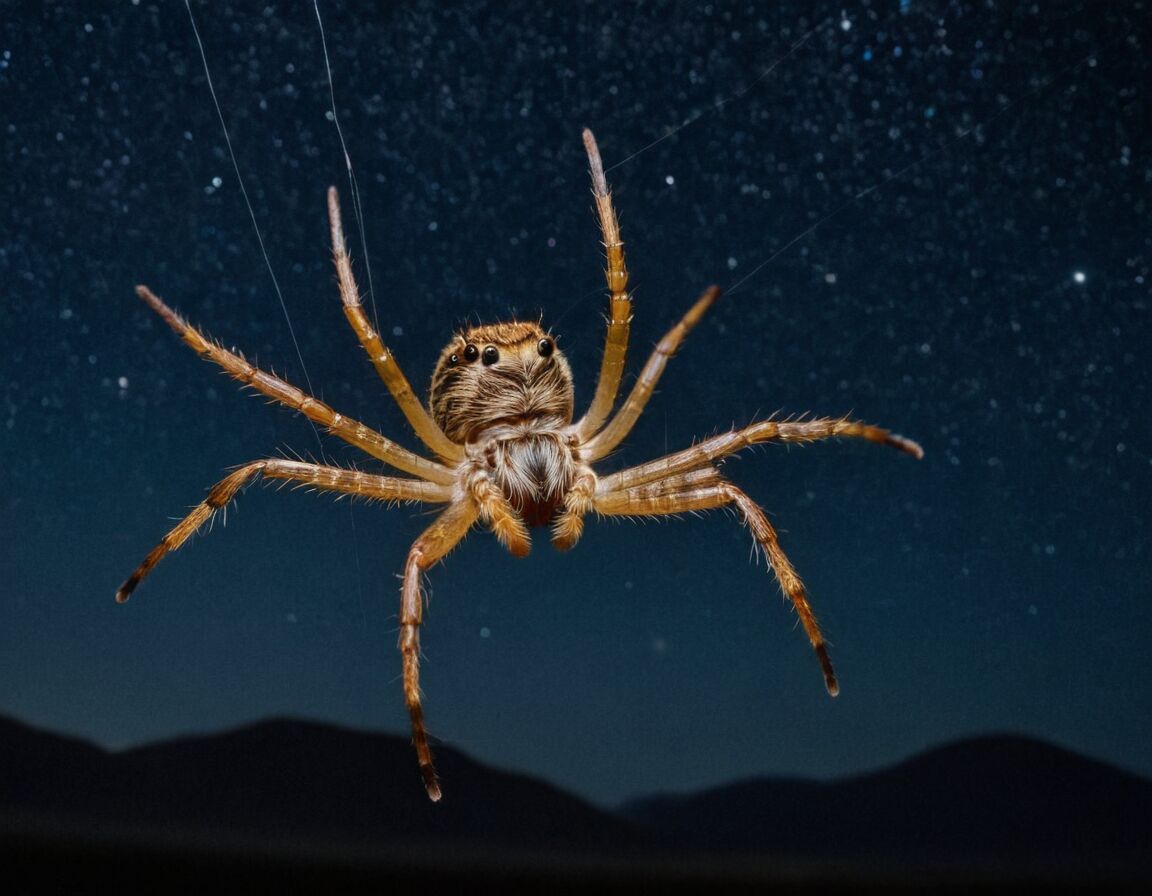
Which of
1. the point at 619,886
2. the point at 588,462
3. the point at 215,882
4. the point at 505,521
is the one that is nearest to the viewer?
the point at 505,521

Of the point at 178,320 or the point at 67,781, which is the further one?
the point at 67,781

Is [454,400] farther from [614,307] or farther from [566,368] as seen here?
[614,307]

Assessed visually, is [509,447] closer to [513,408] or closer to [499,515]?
[513,408]

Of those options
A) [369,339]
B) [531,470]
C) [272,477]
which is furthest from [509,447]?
[272,477]

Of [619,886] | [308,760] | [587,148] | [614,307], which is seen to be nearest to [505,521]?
[614,307]

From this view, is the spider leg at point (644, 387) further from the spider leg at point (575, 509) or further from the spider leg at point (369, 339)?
the spider leg at point (369, 339)

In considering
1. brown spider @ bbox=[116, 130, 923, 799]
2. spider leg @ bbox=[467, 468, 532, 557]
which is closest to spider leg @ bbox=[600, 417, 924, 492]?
brown spider @ bbox=[116, 130, 923, 799]

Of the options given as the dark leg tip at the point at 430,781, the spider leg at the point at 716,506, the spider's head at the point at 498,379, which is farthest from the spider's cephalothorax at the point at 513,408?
the dark leg tip at the point at 430,781
